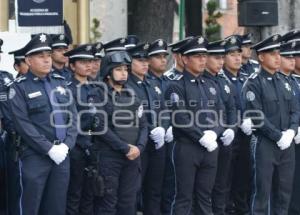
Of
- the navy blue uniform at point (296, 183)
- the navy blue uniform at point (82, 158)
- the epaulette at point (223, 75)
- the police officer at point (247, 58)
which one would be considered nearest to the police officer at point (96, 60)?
the navy blue uniform at point (82, 158)

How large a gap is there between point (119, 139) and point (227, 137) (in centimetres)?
150

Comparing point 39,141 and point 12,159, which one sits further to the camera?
point 12,159

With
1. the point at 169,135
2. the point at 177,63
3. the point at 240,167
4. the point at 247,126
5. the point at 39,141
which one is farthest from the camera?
the point at 240,167

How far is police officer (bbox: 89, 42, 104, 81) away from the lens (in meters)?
9.70

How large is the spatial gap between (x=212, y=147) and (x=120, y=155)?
1.07m

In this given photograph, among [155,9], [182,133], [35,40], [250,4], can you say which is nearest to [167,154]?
[182,133]

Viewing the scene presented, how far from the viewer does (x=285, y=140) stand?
31.6ft

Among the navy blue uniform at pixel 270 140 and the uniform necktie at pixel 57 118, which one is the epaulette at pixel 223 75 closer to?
the navy blue uniform at pixel 270 140

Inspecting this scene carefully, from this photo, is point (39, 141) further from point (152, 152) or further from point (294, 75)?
point (294, 75)

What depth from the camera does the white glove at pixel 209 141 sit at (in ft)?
31.0

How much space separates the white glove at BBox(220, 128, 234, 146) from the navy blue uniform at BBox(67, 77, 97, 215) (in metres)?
1.66

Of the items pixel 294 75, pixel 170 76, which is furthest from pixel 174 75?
pixel 294 75

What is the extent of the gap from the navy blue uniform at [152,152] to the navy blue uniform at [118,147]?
0.46 metres

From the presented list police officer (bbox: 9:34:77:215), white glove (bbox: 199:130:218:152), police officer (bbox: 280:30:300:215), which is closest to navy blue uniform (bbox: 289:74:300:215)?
police officer (bbox: 280:30:300:215)
